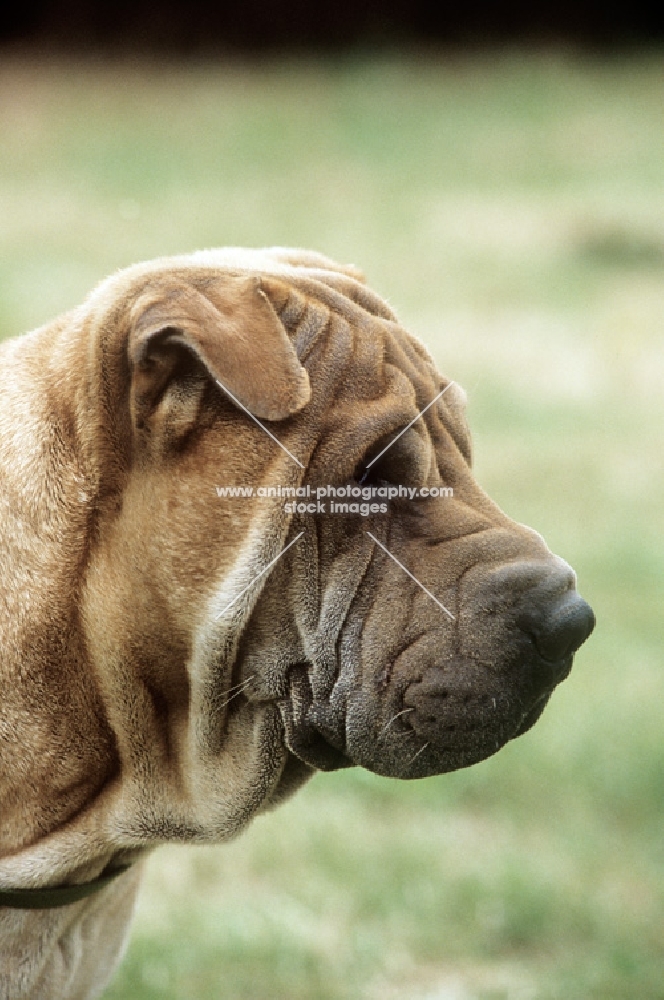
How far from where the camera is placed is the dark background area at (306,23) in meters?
15.4

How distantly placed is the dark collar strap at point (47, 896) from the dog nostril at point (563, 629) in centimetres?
96

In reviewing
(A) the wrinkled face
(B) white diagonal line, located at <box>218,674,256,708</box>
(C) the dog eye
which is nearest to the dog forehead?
(A) the wrinkled face

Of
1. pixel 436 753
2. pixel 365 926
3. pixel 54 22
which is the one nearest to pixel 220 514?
pixel 436 753

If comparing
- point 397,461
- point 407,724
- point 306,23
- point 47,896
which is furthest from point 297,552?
point 306,23

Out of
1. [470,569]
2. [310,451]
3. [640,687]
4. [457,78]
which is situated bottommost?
[457,78]

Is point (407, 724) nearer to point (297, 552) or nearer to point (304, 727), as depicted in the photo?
point (304, 727)

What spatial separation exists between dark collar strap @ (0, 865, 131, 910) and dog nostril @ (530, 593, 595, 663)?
37.9 inches

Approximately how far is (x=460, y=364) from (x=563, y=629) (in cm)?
677

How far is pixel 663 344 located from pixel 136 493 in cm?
808

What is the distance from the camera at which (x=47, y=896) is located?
2434 millimetres

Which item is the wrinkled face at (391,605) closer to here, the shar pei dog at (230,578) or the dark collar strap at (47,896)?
the shar pei dog at (230,578)

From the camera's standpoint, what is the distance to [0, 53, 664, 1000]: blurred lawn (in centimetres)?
379

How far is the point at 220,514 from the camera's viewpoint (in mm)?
2236

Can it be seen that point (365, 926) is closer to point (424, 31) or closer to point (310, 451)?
point (310, 451)
